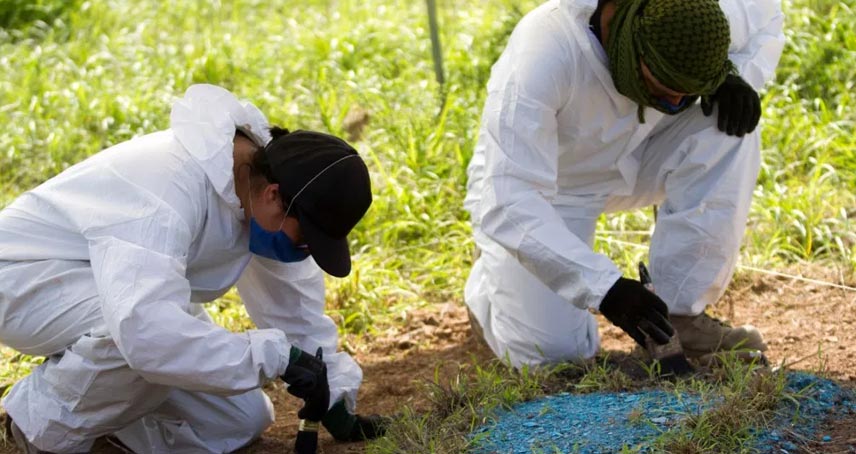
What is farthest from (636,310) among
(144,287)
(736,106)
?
(144,287)

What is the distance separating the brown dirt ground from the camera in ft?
12.6

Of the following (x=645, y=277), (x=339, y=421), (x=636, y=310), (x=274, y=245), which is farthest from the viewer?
(x=645, y=277)

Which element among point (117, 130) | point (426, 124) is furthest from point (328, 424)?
point (117, 130)

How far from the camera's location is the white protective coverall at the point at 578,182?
11.6 ft

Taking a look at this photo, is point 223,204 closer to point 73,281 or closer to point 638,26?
point 73,281

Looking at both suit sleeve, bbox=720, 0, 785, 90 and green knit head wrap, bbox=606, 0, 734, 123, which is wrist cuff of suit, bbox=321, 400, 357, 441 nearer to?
green knit head wrap, bbox=606, 0, 734, 123

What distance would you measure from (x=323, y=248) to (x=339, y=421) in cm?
63

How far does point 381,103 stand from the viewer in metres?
5.81

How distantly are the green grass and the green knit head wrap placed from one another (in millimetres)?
876

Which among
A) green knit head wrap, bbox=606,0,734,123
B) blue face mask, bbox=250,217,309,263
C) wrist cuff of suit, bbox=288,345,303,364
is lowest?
wrist cuff of suit, bbox=288,345,303,364

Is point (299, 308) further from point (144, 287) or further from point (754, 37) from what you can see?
point (754, 37)

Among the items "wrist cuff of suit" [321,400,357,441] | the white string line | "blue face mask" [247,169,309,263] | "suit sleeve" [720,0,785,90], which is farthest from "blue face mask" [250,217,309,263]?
the white string line

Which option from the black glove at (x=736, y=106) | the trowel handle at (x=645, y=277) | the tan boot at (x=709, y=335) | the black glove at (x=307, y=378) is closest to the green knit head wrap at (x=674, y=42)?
the black glove at (x=736, y=106)

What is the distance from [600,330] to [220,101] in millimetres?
1835
